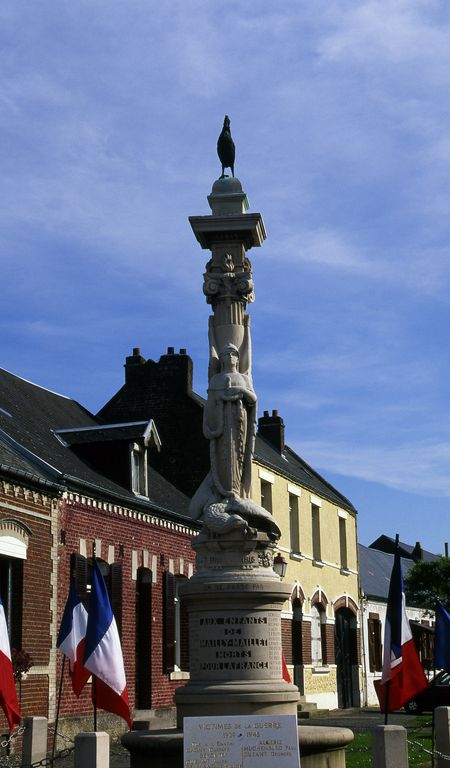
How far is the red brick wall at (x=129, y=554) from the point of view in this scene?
19688mm

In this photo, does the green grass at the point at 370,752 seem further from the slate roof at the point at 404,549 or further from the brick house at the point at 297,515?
the slate roof at the point at 404,549

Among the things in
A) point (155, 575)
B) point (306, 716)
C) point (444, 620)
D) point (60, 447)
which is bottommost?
point (306, 716)

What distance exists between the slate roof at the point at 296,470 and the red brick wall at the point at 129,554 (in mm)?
5068

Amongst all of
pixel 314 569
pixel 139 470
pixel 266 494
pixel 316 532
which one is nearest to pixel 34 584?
pixel 139 470

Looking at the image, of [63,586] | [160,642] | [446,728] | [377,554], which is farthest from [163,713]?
[377,554]

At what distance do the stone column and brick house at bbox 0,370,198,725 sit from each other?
6529 millimetres

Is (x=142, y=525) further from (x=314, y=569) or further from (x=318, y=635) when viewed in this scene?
(x=318, y=635)

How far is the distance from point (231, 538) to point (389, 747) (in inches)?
109

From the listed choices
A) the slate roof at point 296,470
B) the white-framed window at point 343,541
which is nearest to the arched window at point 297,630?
the slate roof at point 296,470

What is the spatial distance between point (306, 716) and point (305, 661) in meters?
4.58

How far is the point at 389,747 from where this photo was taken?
977 cm

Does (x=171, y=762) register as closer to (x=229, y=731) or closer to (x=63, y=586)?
(x=229, y=731)

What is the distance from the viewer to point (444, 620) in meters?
12.3

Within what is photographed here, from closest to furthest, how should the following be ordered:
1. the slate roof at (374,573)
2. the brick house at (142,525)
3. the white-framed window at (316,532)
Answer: the brick house at (142,525)
the white-framed window at (316,532)
the slate roof at (374,573)
